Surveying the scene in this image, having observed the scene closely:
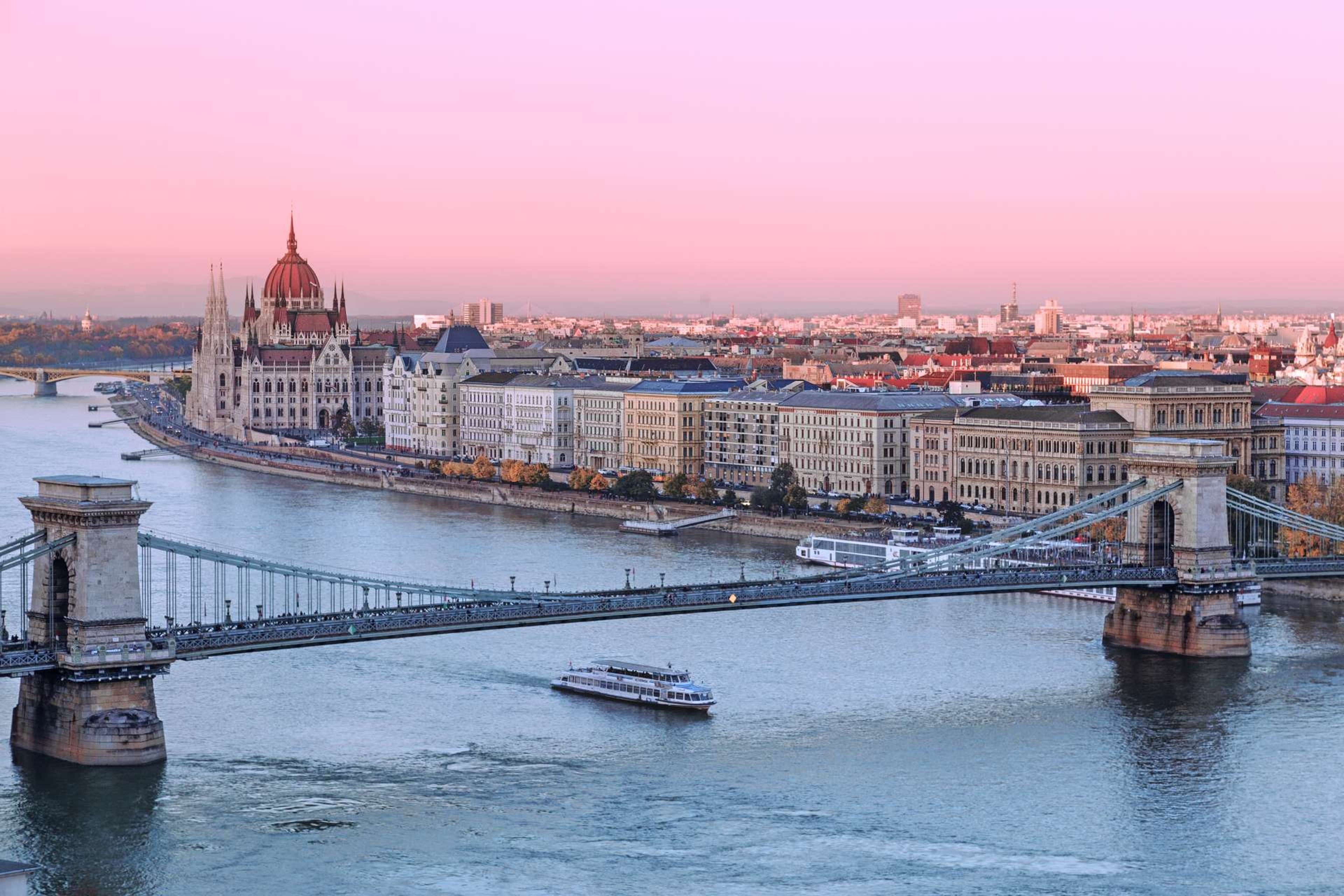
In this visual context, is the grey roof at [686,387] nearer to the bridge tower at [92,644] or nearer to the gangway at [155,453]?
the gangway at [155,453]

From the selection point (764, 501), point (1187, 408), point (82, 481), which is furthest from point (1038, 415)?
point (82, 481)

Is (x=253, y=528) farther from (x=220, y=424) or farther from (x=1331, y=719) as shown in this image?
(x=220, y=424)

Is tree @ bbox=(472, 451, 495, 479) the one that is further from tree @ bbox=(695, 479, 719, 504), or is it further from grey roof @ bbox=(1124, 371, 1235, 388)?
grey roof @ bbox=(1124, 371, 1235, 388)

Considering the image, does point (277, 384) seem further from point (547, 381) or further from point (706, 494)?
point (706, 494)

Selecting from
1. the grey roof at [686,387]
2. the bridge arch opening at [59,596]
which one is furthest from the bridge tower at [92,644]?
the grey roof at [686,387]

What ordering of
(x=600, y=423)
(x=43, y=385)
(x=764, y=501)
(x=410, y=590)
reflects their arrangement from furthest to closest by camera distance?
(x=43, y=385) < (x=600, y=423) < (x=764, y=501) < (x=410, y=590)

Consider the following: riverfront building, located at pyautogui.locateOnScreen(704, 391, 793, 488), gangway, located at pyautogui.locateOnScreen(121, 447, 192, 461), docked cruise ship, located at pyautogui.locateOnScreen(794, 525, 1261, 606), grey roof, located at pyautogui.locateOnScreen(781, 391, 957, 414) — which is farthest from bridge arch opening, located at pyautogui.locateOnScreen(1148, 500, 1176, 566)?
gangway, located at pyautogui.locateOnScreen(121, 447, 192, 461)

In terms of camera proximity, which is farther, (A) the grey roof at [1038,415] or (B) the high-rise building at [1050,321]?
(B) the high-rise building at [1050,321]
